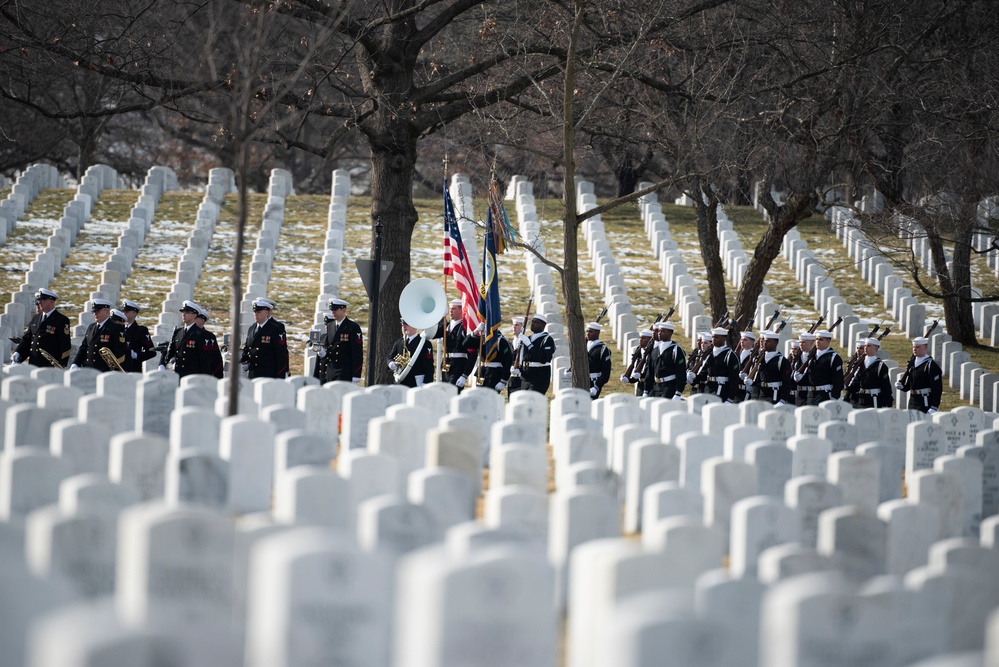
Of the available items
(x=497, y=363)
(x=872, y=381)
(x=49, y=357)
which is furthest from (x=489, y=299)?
(x=49, y=357)

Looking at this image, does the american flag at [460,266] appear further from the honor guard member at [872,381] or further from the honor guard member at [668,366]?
the honor guard member at [872,381]

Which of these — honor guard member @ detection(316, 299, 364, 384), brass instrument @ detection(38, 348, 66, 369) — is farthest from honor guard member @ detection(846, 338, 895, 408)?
brass instrument @ detection(38, 348, 66, 369)

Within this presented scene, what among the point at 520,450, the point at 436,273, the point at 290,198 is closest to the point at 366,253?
the point at 436,273

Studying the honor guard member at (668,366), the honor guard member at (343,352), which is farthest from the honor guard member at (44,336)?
the honor guard member at (668,366)

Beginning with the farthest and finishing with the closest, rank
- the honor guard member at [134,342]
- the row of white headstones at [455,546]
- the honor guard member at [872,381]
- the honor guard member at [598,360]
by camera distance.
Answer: the honor guard member at [598,360]
the honor guard member at [872,381]
the honor guard member at [134,342]
the row of white headstones at [455,546]

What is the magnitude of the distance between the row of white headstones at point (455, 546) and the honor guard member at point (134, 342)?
406 cm

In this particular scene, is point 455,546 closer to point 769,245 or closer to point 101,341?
point 101,341

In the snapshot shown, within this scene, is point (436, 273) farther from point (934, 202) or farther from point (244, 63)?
point (244, 63)

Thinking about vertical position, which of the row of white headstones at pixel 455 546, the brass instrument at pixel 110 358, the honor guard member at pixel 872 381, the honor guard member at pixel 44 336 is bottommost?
the row of white headstones at pixel 455 546

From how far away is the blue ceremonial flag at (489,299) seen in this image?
13.8 m

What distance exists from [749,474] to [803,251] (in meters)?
17.4

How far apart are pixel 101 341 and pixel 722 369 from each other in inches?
269

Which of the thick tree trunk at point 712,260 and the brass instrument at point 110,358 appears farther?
the thick tree trunk at point 712,260

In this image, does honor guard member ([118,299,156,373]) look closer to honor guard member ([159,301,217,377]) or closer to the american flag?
honor guard member ([159,301,217,377])
